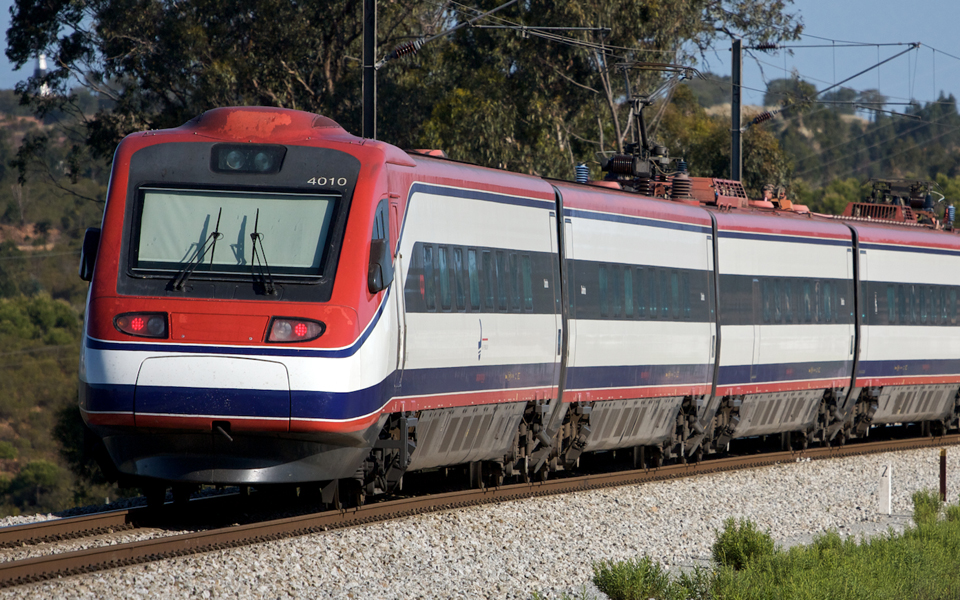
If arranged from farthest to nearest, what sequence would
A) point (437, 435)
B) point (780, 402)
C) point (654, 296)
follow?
point (780, 402)
point (654, 296)
point (437, 435)

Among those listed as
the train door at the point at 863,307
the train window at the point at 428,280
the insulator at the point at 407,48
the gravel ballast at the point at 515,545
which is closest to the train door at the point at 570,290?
the gravel ballast at the point at 515,545

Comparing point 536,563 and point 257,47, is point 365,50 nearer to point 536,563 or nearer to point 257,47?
point 536,563

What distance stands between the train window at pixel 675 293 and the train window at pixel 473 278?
17.2 ft

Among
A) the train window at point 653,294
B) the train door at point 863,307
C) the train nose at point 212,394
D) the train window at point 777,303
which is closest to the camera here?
the train nose at point 212,394

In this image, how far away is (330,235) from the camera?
38.4ft

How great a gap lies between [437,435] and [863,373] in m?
12.7

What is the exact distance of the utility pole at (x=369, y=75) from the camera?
19.3 meters

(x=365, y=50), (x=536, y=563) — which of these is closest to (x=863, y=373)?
(x=365, y=50)

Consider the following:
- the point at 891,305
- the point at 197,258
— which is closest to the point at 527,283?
the point at 197,258

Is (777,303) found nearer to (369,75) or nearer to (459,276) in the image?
(369,75)

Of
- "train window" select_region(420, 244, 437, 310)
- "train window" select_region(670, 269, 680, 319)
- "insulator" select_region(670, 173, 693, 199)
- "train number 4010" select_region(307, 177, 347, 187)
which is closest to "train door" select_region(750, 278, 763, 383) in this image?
"insulator" select_region(670, 173, 693, 199)

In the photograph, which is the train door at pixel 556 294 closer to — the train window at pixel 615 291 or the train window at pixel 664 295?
the train window at pixel 615 291

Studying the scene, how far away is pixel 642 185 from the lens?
21.1m

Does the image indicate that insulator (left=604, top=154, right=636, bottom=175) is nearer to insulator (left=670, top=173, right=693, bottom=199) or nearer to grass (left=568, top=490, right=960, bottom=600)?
insulator (left=670, top=173, right=693, bottom=199)
